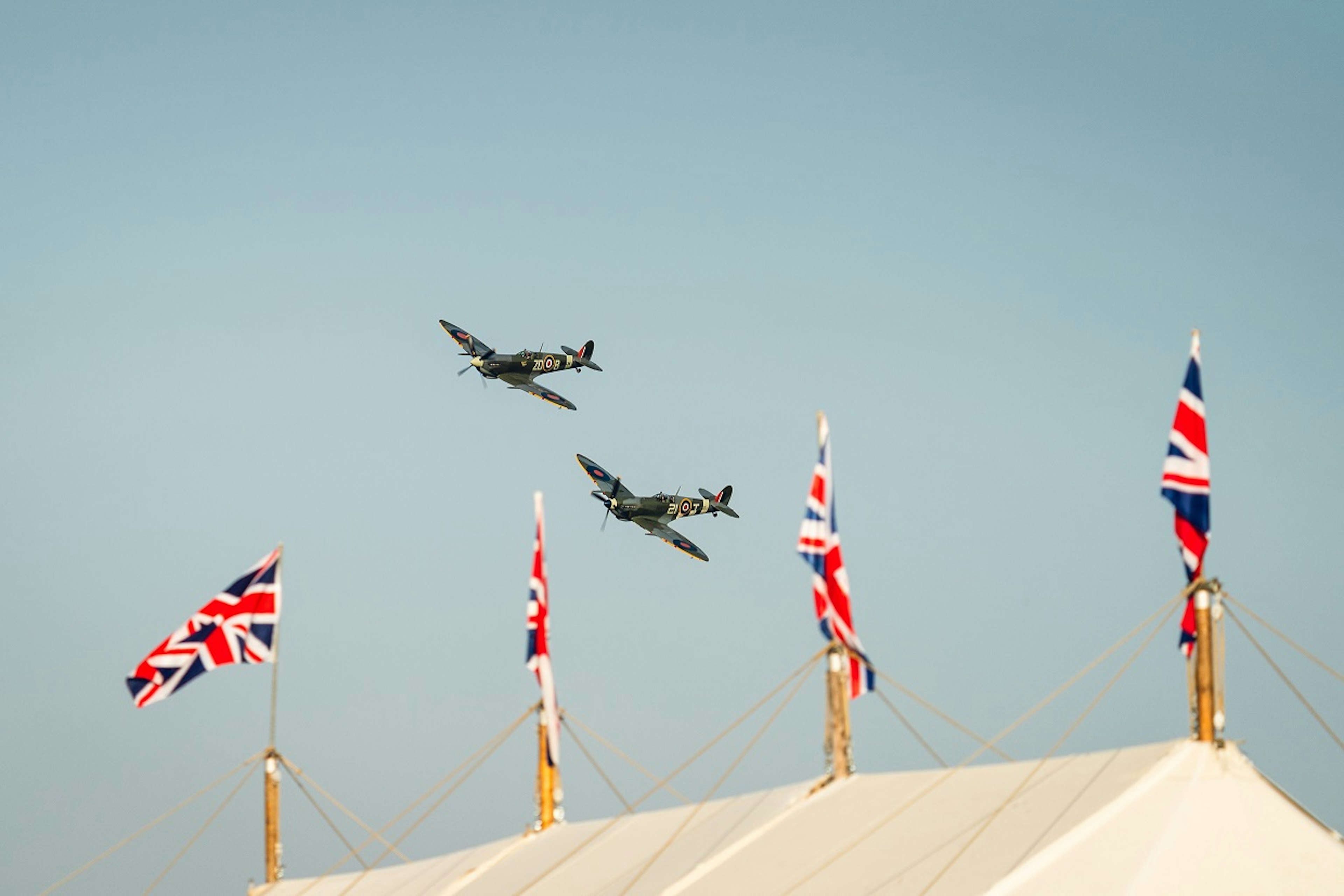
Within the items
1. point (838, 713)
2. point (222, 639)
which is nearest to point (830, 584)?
point (838, 713)

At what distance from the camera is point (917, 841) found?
102 feet

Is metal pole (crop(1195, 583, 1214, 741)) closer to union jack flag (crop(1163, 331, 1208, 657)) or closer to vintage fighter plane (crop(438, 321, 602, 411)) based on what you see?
union jack flag (crop(1163, 331, 1208, 657))

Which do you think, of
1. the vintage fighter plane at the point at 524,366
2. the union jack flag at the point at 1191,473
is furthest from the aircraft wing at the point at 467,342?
the union jack flag at the point at 1191,473

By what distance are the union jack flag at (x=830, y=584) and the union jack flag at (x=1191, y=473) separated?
24.5ft

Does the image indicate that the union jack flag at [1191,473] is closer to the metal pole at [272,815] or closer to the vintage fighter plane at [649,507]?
the vintage fighter plane at [649,507]

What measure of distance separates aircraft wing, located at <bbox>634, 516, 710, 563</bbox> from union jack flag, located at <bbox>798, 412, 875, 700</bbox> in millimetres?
4333

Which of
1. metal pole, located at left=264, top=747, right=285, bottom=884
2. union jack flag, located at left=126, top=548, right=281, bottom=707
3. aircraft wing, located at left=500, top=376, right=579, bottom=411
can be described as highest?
aircraft wing, located at left=500, top=376, right=579, bottom=411

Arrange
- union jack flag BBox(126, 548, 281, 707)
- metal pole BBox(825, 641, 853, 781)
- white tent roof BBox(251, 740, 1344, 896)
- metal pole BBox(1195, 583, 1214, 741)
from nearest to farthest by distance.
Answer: white tent roof BBox(251, 740, 1344, 896)
metal pole BBox(1195, 583, 1214, 741)
metal pole BBox(825, 641, 853, 781)
union jack flag BBox(126, 548, 281, 707)

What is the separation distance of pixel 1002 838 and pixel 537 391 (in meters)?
19.1

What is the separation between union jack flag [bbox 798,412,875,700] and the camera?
36344 mm

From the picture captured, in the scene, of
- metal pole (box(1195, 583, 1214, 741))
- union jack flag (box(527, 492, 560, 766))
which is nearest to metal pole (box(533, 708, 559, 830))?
union jack flag (box(527, 492, 560, 766))

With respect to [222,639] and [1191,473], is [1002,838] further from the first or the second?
[222,639]

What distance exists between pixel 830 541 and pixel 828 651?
1.98 meters

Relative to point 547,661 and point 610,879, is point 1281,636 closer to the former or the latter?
point 610,879
